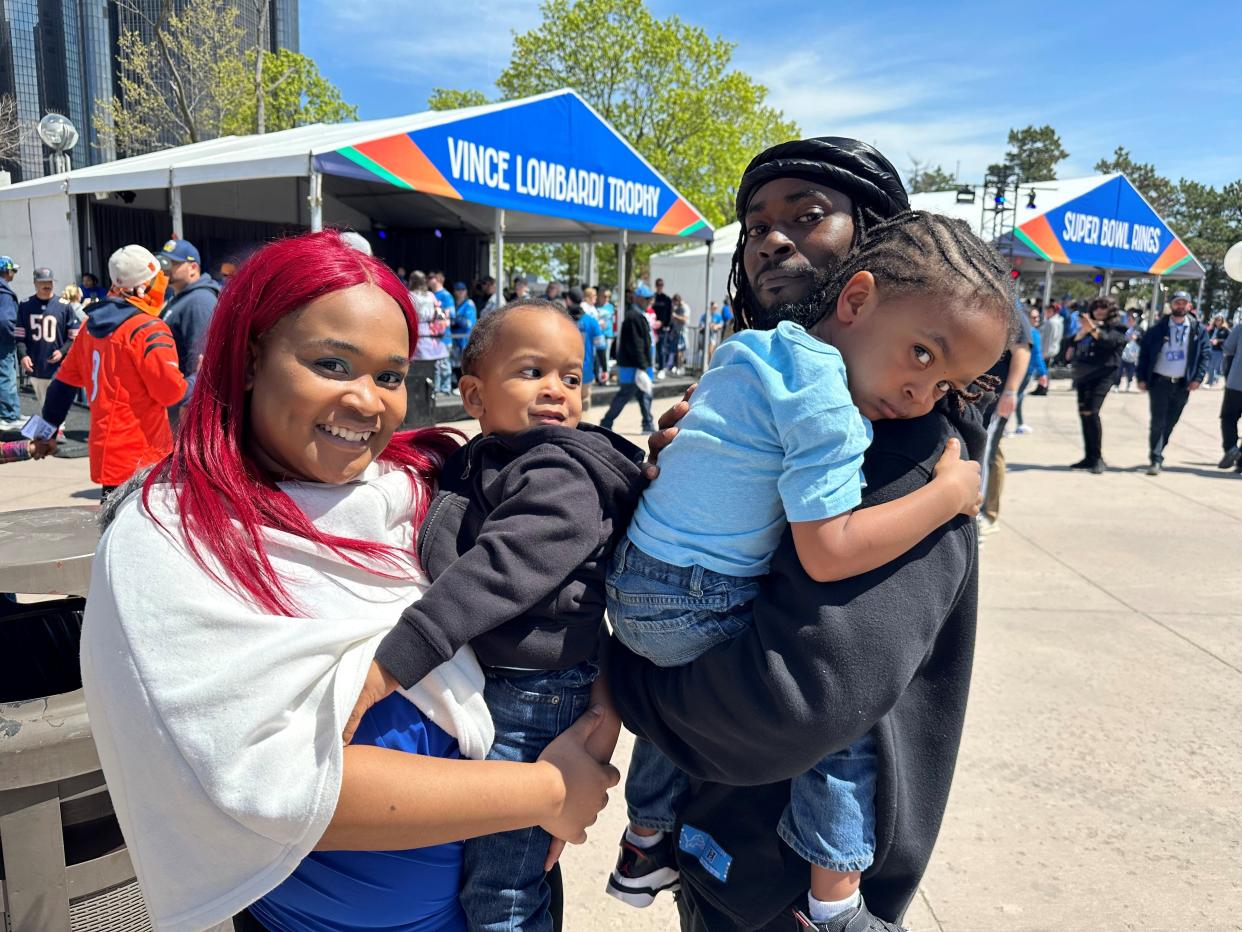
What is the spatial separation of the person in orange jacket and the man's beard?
14.8ft

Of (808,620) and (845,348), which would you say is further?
(845,348)

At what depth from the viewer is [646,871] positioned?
5.17ft

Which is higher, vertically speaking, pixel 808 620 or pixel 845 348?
pixel 845 348

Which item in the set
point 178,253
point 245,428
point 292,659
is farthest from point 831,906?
point 178,253

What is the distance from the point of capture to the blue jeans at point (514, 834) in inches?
49.5

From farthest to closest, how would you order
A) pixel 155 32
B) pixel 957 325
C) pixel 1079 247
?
1. pixel 1079 247
2. pixel 155 32
3. pixel 957 325

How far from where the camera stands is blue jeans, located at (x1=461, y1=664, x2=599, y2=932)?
126cm

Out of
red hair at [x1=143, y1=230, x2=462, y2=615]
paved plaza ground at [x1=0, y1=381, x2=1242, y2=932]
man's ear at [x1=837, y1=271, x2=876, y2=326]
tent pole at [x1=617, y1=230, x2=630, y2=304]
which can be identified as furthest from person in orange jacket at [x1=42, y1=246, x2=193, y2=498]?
tent pole at [x1=617, y1=230, x2=630, y2=304]

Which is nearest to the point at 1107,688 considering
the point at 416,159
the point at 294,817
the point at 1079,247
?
the point at 294,817

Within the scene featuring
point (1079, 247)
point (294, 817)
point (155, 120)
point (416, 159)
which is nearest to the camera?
point (294, 817)

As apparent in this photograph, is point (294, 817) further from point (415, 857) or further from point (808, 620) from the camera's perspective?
point (808, 620)

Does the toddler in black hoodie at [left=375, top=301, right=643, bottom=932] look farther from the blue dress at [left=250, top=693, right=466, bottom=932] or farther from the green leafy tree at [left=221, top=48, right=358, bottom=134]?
the green leafy tree at [left=221, top=48, right=358, bottom=134]

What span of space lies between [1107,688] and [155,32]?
23.6 m

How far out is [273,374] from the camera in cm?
116
